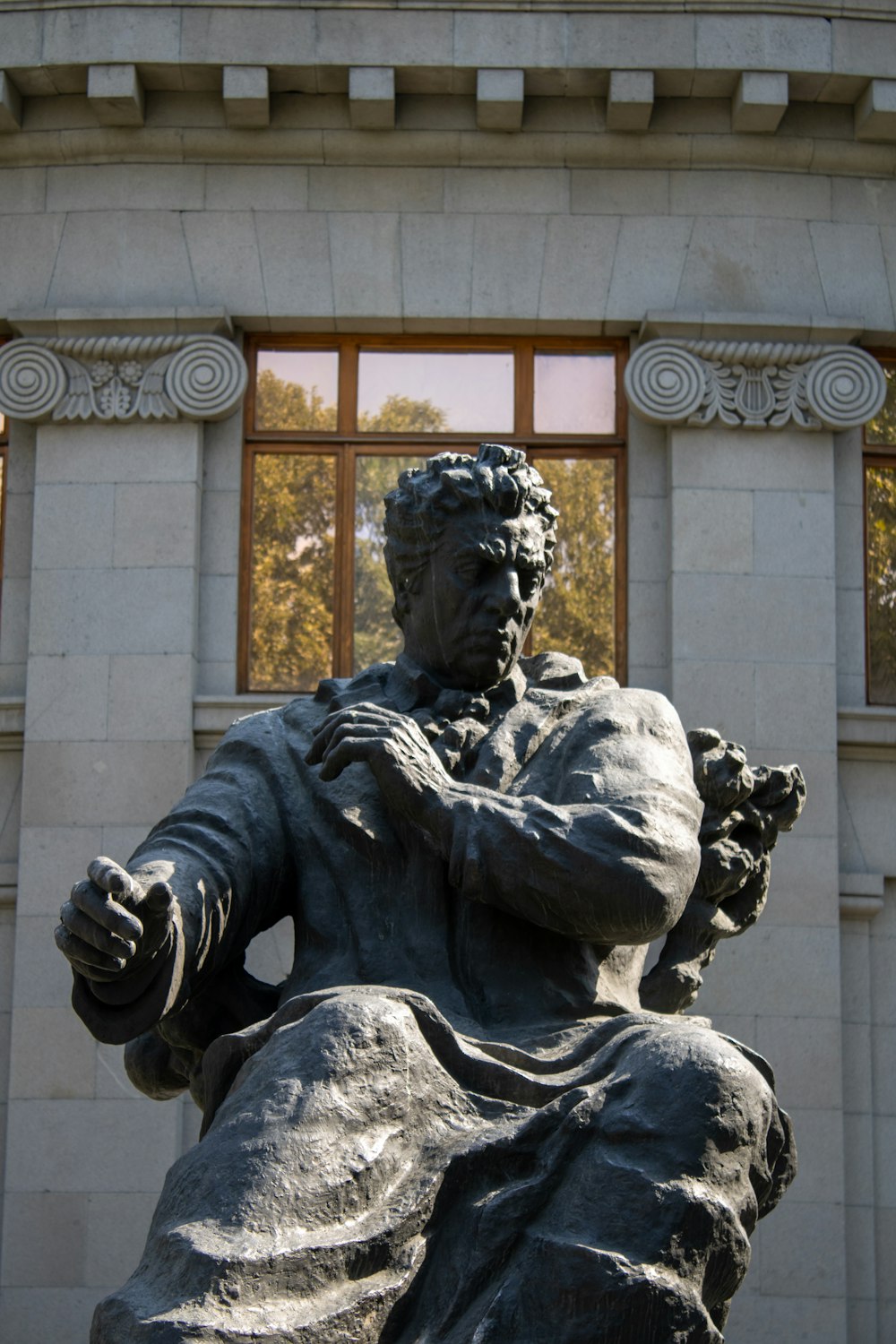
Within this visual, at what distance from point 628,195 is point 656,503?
186cm

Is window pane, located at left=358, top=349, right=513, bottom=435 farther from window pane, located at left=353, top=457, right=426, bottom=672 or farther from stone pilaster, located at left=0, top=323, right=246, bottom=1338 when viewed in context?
stone pilaster, located at left=0, top=323, right=246, bottom=1338

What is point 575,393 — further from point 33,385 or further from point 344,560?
point 33,385

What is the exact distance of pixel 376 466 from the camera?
577 inches

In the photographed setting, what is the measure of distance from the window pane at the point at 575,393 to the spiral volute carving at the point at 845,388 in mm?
1222

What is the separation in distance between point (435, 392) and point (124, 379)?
6.10 ft

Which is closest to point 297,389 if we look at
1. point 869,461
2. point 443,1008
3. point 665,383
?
point 665,383

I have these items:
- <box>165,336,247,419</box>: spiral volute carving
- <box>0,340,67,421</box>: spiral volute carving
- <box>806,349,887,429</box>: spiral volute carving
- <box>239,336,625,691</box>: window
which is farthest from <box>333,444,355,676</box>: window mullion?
<box>806,349,887,429</box>: spiral volute carving

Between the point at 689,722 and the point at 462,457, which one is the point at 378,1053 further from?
the point at 689,722

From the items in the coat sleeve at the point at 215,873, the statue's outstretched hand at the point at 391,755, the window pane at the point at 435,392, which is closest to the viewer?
the coat sleeve at the point at 215,873

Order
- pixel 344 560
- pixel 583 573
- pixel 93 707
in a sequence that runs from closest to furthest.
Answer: pixel 93 707 < pixel 583 573 < pixel 344 560

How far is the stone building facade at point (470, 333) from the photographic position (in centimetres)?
1366

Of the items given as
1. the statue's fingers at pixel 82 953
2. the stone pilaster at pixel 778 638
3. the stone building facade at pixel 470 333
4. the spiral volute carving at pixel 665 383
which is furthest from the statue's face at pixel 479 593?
the spiral volute carving at pixel 665 383

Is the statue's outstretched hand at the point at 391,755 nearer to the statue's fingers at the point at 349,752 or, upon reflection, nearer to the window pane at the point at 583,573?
the statue's fingers at the point at 349,752

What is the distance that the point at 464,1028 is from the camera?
574 cm
